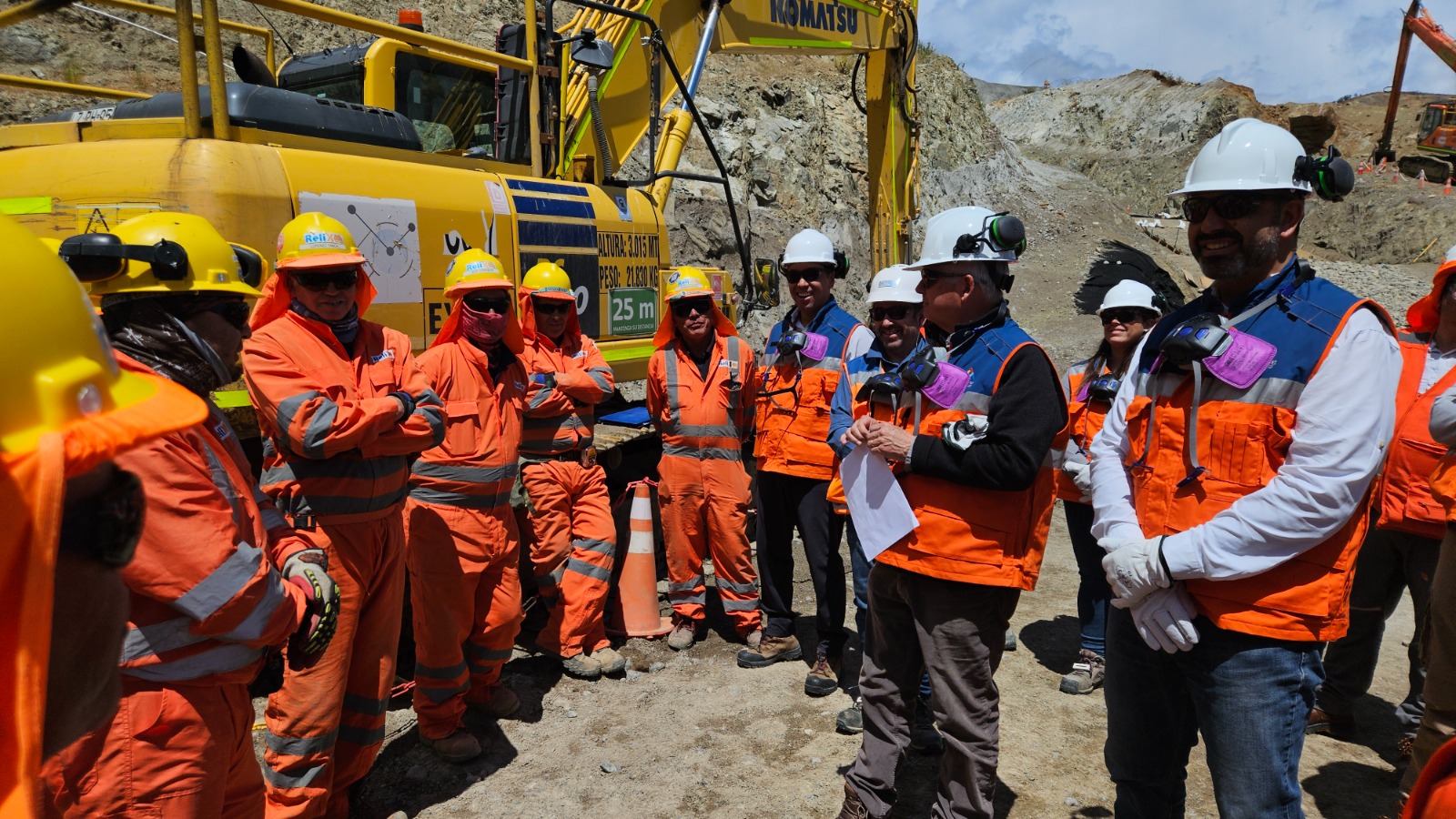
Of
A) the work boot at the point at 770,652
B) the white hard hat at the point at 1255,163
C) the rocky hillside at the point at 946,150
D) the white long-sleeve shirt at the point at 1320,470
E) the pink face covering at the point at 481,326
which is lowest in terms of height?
the work boot at the point at 770,652

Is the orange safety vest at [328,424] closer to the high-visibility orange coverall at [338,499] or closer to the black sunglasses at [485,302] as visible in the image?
the high-visibility orange coverall at [338,499]

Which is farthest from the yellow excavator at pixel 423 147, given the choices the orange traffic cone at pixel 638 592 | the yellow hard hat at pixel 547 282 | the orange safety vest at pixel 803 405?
the orange safety vest at pixel 803 405

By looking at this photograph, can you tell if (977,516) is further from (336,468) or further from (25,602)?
(25,602)

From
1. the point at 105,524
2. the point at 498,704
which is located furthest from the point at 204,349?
the point at 498,704

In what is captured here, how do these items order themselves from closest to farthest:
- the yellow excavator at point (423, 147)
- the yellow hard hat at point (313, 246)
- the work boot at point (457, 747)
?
the yellow hard hat at point (313, 246) < the yellow excavator at point (423, 147) < the work boot at point (457, 747)

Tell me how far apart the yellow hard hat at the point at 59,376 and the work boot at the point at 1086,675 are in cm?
453

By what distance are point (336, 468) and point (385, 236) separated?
5.03 ft

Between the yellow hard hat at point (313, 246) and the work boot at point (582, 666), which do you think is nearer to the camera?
the yellow hard hat at point (313, 246)

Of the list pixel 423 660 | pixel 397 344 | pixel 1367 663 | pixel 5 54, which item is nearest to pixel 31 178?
pixel 397 344

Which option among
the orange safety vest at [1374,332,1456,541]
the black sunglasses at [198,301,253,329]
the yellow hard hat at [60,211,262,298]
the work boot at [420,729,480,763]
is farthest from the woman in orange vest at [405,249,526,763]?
the orange safety vest at [1374,332,1456,541]

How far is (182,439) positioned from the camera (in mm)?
1881

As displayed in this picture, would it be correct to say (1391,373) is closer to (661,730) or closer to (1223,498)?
(1223,498)

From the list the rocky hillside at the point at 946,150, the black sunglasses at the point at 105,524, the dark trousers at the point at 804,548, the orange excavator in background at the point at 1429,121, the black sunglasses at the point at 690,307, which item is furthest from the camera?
the orange excavator in background at the point at 1429,121

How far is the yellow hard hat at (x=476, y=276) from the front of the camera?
4082mm
